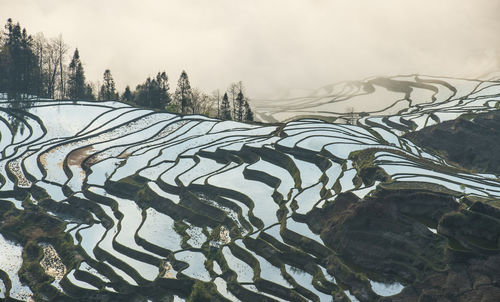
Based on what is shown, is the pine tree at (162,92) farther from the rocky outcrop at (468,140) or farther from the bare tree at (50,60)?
the rocky outcrop at (468,140)

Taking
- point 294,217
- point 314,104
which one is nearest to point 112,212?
point 294,217

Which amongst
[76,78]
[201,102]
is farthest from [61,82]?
[201,102]

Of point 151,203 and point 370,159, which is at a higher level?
point 370,159

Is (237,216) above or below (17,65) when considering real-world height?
below

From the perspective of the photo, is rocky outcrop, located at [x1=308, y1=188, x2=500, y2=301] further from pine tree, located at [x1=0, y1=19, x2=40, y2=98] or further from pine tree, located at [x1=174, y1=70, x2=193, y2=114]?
pine tree, located at [x1=0, y1=19, x2=40, y2=98]

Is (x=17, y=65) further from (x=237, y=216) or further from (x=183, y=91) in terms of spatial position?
(x=237, y=216)

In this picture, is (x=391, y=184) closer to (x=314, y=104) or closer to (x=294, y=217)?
(x=294, y=217)
